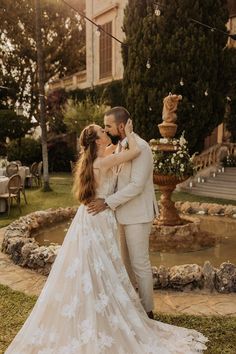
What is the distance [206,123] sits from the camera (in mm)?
13648

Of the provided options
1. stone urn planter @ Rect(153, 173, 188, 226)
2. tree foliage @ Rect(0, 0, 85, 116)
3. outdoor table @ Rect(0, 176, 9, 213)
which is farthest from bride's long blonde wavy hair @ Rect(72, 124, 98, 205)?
tree foliage @ Rect(0, 0, 85, 116)

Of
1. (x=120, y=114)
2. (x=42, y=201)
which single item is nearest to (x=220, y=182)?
(x=42, y=201)

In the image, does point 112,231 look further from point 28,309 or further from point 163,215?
point 163,215

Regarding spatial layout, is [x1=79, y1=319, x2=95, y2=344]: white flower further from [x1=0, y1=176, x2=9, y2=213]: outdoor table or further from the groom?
[x1=0, y1=176, x2=9, y2=213]: outdoor table

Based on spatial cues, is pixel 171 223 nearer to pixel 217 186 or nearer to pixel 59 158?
pixel 217 186

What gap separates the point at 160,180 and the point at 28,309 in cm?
366

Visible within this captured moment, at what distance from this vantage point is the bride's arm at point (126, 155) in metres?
3.34

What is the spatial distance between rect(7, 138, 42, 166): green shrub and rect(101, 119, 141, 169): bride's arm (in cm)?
1774

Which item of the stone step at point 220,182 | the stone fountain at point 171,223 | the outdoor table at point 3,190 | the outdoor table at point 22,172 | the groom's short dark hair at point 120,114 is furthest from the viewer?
the stone step at point 220,182

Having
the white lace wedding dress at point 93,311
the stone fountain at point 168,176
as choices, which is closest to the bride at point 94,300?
the white lace wedding dress at point 93,311

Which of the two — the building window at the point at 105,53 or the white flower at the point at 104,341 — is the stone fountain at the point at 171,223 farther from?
the building window at the point at 105,53

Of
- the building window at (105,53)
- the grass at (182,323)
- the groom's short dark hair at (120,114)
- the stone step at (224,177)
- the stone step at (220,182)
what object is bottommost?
the grass at (182,323)

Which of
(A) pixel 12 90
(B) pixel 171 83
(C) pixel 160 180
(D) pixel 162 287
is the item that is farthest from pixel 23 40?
(D) pixel 162 287

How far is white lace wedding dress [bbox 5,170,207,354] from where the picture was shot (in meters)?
3.01
